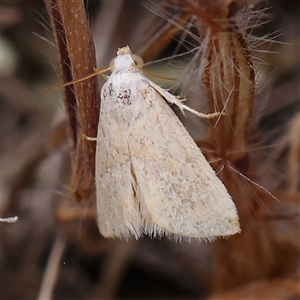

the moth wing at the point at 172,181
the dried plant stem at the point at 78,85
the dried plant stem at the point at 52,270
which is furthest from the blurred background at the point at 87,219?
the moth wing at the point at 172,181

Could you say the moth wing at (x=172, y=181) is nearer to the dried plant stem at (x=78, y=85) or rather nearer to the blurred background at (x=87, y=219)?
the dried plant stem at (x=78, y=85)

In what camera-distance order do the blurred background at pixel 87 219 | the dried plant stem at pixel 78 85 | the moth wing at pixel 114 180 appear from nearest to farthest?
1. the dried plant stem at pixel 78 85
2. the moth wing at pixel 114 180
3. the blurred background at pixel 87 219

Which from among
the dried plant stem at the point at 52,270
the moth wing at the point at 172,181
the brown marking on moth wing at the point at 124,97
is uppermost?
the brown marking on moth wing at the point at 124,97

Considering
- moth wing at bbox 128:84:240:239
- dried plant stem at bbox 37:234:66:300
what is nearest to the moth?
moth wing at bbox 128:84:240:239

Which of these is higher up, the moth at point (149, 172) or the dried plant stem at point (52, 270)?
the moth at point (149, 172)

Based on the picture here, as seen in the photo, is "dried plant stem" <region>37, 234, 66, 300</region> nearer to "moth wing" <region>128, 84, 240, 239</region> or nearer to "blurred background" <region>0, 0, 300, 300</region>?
"blurred background" <region>0, 0, 300, 300</region>

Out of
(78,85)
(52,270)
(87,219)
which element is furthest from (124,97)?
(52,270)

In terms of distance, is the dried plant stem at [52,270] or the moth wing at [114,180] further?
the dried plant stem at [52,270]

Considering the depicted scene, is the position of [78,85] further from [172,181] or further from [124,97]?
[172,181]

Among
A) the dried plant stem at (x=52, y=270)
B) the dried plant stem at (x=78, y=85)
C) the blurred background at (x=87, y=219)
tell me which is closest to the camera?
the dried plant stem at (x=78, y=85)
